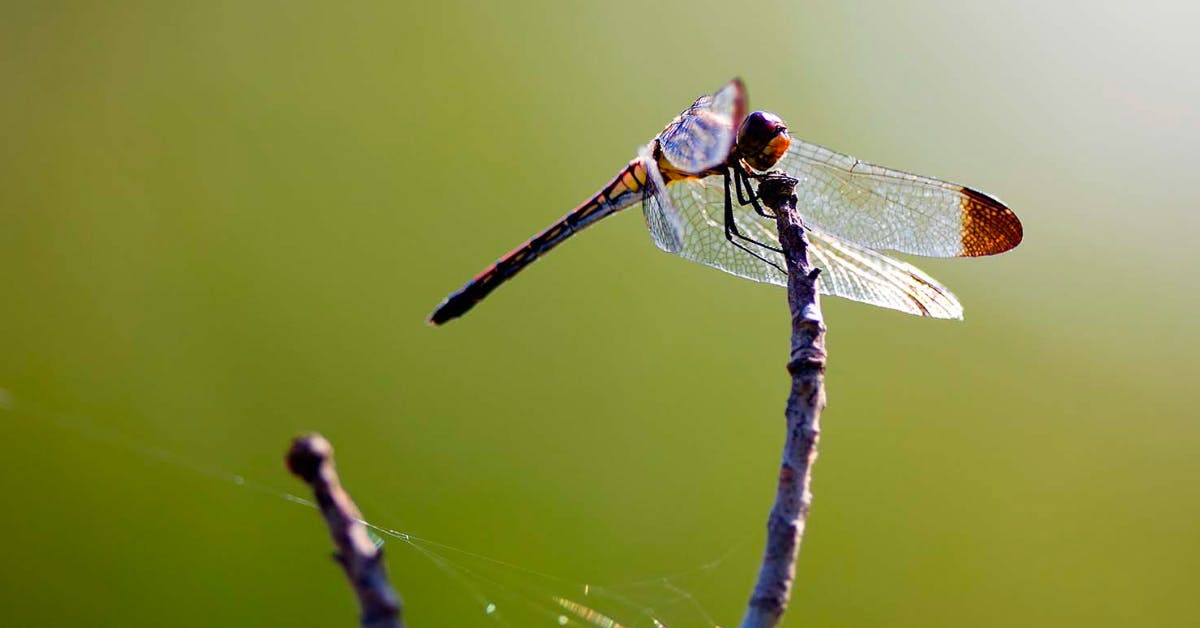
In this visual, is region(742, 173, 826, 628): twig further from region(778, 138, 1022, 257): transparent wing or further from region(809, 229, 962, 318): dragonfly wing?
region(778, 138, 1022, 257): transparent wing

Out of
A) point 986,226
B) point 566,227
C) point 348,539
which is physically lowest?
point 348,539

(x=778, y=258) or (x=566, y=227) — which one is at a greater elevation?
(x=778, y=258)

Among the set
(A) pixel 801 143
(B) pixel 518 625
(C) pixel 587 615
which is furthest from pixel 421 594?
(A) pixel 801 143

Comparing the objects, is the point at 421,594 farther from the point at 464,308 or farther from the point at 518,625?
the point at 464,308

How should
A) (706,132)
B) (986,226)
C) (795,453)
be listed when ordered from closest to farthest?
(795,453), (706,132), (986,226)

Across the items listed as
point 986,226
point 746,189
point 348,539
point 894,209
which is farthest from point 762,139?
point 348,539

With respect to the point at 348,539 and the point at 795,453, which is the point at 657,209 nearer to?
the point at 795,453

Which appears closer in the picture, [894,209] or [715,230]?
[894,209]

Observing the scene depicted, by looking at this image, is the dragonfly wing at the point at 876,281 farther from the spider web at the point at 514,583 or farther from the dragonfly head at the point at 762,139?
the spider web at the point at 514,583

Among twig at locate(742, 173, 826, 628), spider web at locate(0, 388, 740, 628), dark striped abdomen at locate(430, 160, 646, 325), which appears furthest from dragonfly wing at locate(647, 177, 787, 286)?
twig at locate(742, 173, 826, 628)
